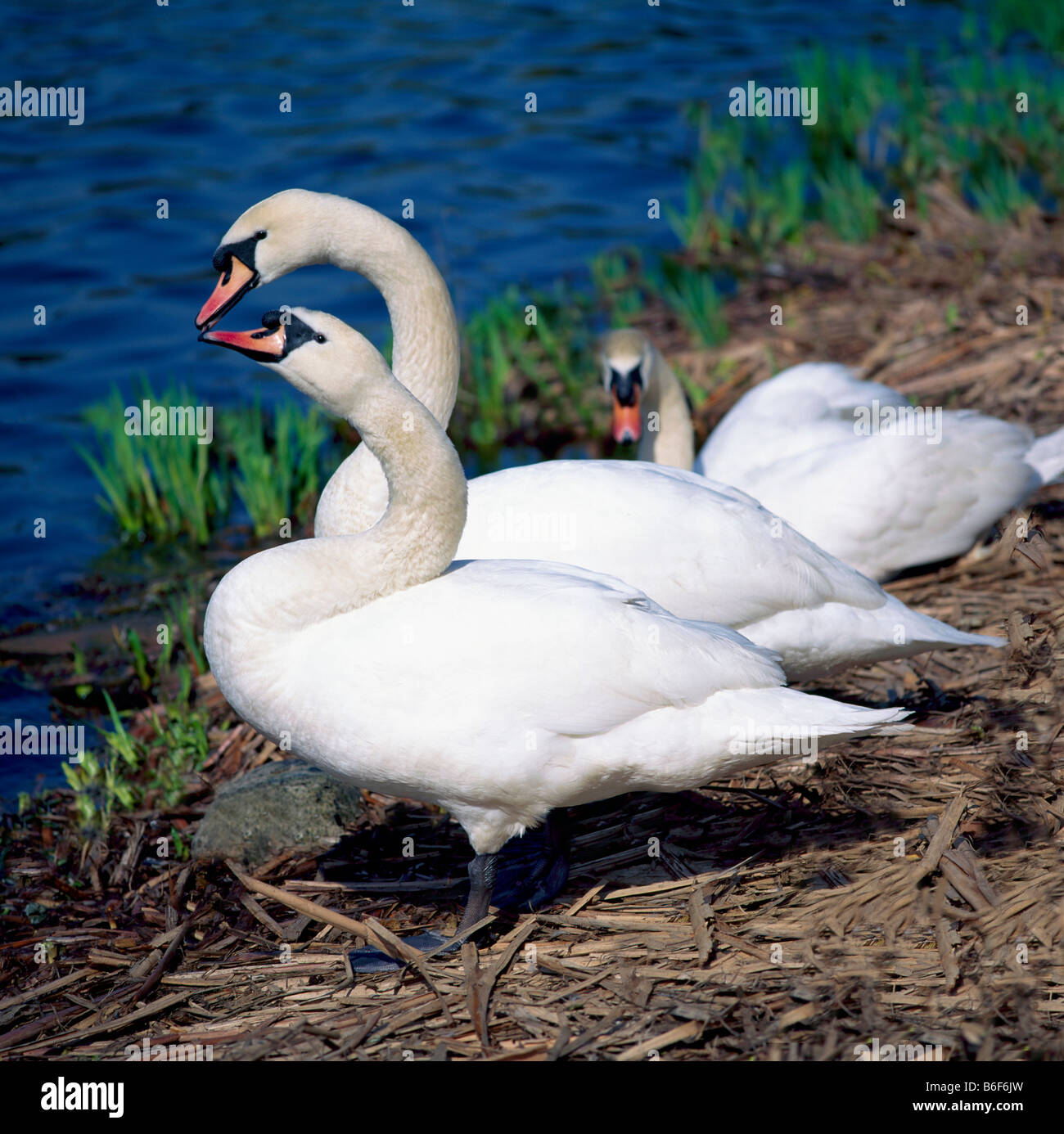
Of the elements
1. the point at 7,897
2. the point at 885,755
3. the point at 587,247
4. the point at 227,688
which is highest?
the point at 587,247

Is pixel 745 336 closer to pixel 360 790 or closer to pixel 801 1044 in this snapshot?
pixel 360 790

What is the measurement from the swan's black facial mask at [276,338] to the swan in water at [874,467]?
2680 mm

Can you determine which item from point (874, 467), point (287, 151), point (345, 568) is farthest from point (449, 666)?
point (287, 151)

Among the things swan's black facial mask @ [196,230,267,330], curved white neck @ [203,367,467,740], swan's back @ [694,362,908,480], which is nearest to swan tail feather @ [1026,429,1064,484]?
swan's back @ [694,362,908,480]

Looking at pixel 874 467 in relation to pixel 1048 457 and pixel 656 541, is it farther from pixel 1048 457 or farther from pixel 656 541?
pixel 656 541

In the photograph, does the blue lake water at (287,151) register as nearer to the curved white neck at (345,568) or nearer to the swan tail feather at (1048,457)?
the curved white neck at (345,568)

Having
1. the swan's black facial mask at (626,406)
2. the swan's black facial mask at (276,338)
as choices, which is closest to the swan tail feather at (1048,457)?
the swan's black facial mask at (626,406)

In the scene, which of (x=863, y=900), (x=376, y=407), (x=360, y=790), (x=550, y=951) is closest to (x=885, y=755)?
(x=863, y=900)

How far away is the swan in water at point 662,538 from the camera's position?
4.61 m

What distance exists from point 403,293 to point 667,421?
1.76 m

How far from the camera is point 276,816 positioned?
488cm

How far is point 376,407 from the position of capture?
383 centimetres

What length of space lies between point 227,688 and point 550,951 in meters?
1.16

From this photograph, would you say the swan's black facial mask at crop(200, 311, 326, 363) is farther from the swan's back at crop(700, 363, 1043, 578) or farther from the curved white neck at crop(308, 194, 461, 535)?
the swan's back at crop(700, 363, 1043, 578)
